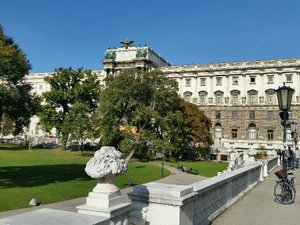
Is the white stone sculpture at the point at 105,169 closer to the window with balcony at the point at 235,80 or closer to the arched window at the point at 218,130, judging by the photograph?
the arched window at the point at 218,130

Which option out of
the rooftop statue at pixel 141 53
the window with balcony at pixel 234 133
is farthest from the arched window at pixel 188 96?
the rooftop statue at pixel 141 53

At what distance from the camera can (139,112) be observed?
173 feet

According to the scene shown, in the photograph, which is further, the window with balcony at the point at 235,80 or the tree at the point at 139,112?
the window with balcony at the point at 235,80

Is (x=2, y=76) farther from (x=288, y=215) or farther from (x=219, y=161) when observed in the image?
(x=219, y=161)

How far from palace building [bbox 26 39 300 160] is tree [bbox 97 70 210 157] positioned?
2743 cm

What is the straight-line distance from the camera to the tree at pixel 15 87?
78.6 ft

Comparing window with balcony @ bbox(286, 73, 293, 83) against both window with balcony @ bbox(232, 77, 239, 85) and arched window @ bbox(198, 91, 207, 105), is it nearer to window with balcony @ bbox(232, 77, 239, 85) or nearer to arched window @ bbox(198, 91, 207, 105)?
window with balcony @ bbox(232, 77, 239, 85)

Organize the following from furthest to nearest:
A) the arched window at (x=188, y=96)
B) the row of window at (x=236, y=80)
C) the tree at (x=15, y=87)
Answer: the arched window at (x=188, y=96)
the row of window at (x=236, y=80)
the tree at (x=15, y=87)

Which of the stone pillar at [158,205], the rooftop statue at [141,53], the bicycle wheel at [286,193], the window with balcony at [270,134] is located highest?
the rooftop statue at [141,53]

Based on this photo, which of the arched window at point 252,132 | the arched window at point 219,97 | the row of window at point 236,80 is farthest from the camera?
the arched window at point 219,97

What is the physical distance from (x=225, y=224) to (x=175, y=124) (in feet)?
145

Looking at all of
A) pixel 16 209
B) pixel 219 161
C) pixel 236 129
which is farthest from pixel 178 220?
pixel 236 129

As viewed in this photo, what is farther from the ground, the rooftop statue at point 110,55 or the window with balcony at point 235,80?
the rooftop statue at point 110,55

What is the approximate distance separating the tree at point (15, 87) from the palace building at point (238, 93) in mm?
56466
